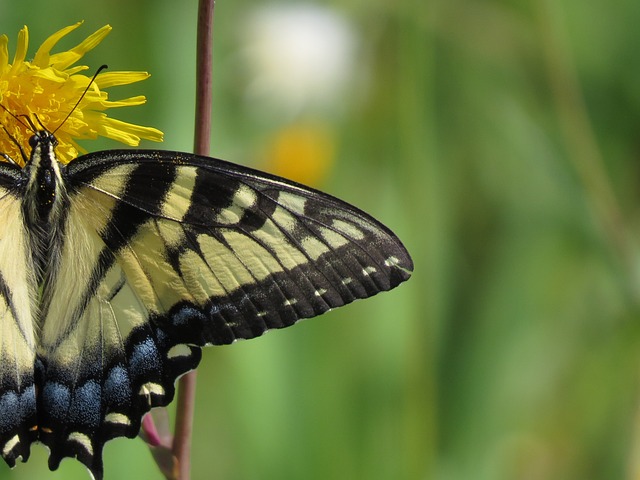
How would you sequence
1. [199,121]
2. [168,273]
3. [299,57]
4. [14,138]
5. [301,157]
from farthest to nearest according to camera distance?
1. [299,57]
2. [301,157]
3. [14,138]
4. [168,273]
5. [199,121]

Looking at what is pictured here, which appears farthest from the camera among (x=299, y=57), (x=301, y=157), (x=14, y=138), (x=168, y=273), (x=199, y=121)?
(x=299, y=57)

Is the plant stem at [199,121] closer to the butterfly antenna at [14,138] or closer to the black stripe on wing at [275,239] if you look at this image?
the black stripe on wing at [275,239]

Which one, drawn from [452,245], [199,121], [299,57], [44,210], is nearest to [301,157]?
[452,245]

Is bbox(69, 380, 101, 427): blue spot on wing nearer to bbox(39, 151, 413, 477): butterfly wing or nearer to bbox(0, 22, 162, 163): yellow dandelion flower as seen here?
bbox(39, 151, 413, 477): butterfly wing

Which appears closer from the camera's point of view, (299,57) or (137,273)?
(137,273)

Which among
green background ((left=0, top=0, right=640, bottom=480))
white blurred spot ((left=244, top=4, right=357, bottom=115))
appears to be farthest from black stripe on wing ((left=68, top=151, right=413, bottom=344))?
white blurred spot ((left=244, top=4, right=357, bottom=115))

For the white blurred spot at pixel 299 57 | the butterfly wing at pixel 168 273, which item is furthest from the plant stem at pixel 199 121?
the white blurred spot at pixel 299 57

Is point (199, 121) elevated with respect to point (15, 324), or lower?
elevated

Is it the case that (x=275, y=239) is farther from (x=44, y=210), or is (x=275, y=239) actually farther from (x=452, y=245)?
(x=452, y=245)
